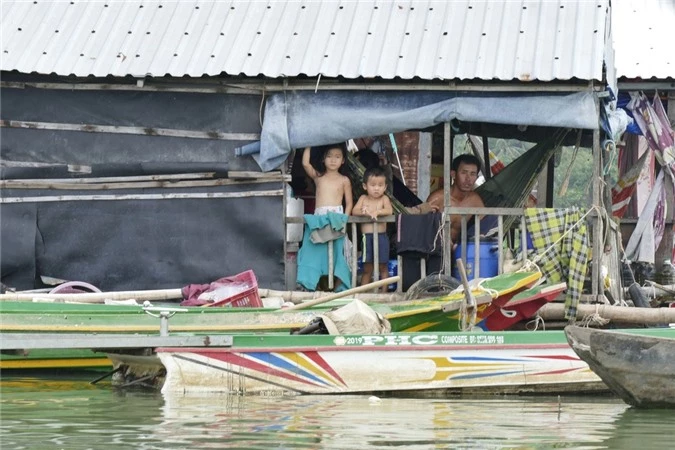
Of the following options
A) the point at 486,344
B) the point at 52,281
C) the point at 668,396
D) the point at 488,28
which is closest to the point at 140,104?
the point at 52,281

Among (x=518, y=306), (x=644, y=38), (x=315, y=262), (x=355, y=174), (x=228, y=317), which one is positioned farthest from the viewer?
(x=644, y=38)

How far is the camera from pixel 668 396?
10.6 m

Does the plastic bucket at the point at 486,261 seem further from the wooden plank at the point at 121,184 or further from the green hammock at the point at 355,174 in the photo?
the wooden plank at the point at 121,184

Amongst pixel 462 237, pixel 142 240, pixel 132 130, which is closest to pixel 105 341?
pixel 142 240

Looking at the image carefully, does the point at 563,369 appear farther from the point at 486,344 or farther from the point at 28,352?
the point at 28,352

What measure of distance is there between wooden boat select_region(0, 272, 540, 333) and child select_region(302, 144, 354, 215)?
1.64 meters

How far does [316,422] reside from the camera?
9828 mm

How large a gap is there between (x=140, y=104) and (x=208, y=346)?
144 inches

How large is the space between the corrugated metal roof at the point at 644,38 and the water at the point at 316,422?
21.7 feet

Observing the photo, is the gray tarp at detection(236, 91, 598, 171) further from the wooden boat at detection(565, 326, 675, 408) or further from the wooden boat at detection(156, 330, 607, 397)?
the wooden boat at detection(565, 326, 675, 408)

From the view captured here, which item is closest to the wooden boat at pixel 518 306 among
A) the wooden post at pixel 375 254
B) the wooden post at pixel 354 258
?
the wooden post at pixel 375 254

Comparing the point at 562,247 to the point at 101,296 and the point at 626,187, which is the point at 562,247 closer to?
the point at 101,296

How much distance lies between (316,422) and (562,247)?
443 cm

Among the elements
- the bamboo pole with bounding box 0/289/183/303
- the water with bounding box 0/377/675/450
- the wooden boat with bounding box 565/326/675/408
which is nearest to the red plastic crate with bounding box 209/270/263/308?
the bamboo pole with bounding box 0/289/183/303
